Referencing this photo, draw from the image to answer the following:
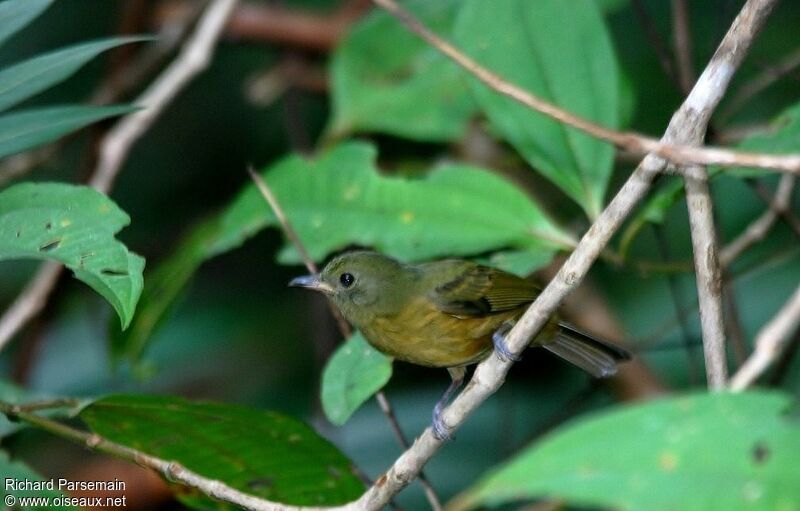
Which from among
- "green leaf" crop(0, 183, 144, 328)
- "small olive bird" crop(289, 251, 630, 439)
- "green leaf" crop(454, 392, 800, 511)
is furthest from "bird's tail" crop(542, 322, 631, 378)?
"green leaf" crop(454, 392, 800, 511)

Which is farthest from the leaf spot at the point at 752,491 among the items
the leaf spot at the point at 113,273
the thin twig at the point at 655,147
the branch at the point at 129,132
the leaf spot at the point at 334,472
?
the branch at the point at 129,132

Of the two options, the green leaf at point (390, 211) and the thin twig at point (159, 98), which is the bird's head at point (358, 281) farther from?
the thin twig at point (159, 98)

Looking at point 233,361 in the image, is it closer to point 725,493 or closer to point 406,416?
point 406,416

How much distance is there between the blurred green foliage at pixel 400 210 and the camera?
3.28m

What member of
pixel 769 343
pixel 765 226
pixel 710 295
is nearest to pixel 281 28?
pixel 765 226

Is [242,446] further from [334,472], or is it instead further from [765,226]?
[765,226]

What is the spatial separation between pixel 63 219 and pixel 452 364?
4.62 ft

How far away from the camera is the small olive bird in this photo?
10.7 ft

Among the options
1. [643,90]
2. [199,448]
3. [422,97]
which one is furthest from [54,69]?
[643,90]

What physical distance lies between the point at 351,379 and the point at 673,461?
1603mm

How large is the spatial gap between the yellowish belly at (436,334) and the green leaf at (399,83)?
4.26 ft

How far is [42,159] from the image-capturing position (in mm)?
4711

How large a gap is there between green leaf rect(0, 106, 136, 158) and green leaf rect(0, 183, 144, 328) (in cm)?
10

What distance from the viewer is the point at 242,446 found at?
2.84 meters
